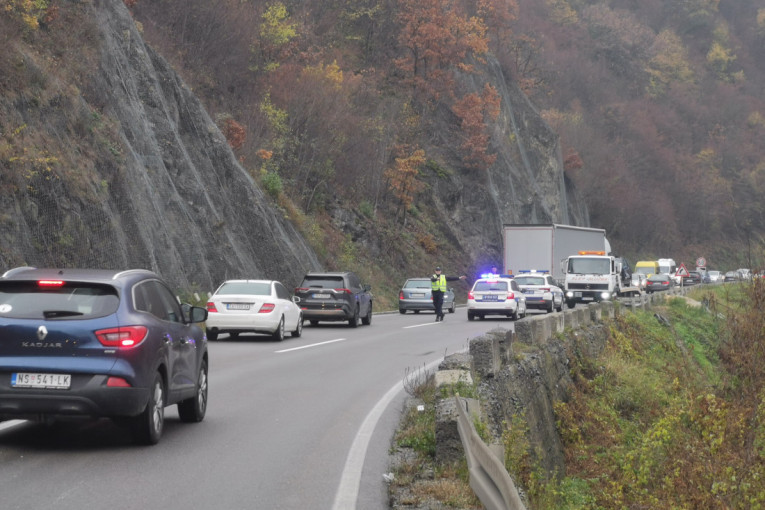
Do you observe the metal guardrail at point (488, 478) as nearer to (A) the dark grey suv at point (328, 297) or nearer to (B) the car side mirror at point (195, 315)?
(B) the car side mirror at point (195, 315)

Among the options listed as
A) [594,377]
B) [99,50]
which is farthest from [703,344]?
[99,50]

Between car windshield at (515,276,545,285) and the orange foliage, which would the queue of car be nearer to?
car windshield at (515,276,545,285)

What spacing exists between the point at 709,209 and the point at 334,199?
67048 mm

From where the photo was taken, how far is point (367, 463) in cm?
907

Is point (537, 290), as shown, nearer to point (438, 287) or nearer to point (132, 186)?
point (438, 287)

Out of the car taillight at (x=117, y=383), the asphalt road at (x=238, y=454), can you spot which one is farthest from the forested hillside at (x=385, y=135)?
the car taillight at (x=117, y=383)

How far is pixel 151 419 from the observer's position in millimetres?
9508

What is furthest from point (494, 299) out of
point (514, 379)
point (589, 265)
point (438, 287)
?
point (514, 379)

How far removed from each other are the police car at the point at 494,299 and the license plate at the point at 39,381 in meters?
27.2

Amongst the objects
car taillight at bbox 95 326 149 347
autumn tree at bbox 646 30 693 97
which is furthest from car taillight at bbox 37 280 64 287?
autumn tree at bbox 646 30 693 97

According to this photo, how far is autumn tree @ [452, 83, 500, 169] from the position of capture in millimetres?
62406

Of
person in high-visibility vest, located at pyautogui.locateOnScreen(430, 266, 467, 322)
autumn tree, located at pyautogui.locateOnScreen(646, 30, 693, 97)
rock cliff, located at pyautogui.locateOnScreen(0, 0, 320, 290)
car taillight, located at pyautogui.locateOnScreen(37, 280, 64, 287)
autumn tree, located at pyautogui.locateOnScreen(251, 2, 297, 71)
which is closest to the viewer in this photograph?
car taillight, located at pyautogui.locateOnScreen(37, 280, 64, 287)

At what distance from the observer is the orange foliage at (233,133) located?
4338 centimetres

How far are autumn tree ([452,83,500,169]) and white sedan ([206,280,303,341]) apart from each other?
3923cm
